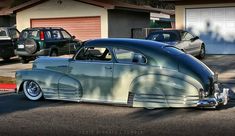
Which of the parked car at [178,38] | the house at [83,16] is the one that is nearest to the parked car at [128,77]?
the parked car at [178,38]

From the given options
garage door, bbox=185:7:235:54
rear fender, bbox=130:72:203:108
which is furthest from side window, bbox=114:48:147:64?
garage door, bbox=185:7:235:54

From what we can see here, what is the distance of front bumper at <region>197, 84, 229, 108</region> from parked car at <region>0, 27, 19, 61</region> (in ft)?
46.7

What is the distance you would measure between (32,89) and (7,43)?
38.0 feet

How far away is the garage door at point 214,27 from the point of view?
865 inches

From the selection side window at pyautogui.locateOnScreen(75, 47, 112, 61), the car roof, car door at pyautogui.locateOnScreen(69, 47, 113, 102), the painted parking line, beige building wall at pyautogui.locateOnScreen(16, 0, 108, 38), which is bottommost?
the painted parking line

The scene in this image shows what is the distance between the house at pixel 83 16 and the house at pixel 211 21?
3.78m

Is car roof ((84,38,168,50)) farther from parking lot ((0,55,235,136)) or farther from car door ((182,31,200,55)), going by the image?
car door ((182,31,200,55))

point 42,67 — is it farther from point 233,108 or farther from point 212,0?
point 212,0

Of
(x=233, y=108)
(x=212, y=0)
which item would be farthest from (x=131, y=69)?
(x=212, y=0)

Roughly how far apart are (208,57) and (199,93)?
40.7ft

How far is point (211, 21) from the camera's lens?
2239cm

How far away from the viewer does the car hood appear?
940 cm

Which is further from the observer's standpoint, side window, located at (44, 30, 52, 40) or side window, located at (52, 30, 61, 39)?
side window, located at (52, 30, 61, 39)

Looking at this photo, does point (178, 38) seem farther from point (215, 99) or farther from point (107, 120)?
point (107, 120)
